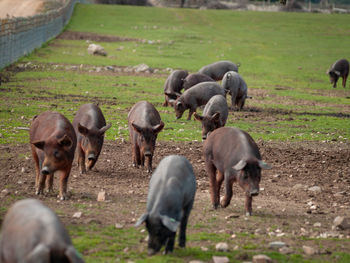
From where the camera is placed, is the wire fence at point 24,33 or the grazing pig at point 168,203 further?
the wire fence at point 24,33

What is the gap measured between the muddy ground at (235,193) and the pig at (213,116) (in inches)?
22.3

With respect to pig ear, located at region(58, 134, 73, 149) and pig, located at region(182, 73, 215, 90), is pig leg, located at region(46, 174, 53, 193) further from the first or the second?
pig, located at region(182, 73, 215, 90)

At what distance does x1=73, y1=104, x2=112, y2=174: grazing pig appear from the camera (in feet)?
37.2

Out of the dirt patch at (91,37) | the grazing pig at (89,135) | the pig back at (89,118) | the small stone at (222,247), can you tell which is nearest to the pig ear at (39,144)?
the grazing pig at (89,135)

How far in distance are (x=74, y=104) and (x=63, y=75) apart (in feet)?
25.3

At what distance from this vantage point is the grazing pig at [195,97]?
18891 millimetres

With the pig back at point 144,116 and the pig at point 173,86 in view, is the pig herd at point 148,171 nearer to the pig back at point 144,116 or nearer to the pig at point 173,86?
the pig back at point 144,116

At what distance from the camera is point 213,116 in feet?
47.8

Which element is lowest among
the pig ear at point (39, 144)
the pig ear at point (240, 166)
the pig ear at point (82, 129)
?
the pig ear at point (82, 129)

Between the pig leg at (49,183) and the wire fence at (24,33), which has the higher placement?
the wire fence at (24,33)

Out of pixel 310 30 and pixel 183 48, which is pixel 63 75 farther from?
pixel 310 30

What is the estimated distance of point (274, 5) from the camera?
78.2m

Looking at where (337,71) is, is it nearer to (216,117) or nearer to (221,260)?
(216,117)

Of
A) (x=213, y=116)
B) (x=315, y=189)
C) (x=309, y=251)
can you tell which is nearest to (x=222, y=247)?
(x=309, y=251)
